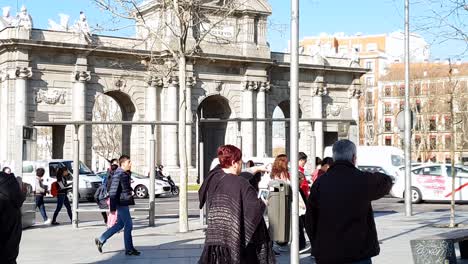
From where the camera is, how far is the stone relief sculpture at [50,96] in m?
42.6

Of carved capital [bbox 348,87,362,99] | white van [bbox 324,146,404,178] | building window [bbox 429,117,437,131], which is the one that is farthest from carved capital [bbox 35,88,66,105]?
building window [bbox 429,117,437,131]

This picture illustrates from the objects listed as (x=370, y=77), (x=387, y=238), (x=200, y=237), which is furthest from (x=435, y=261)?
(x=370, y=77)

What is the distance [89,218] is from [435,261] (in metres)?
15.2

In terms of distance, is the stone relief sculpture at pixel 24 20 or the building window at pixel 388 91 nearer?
the stone relief sculpture at pixel 24 20

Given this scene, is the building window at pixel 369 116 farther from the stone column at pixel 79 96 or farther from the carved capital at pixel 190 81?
the stone column at pixel 79 96

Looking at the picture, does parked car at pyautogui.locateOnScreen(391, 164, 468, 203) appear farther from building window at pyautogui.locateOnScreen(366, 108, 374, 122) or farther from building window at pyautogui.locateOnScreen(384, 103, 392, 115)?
building window at pyautogui.locateOnScreen(366, 108, 374, 122)

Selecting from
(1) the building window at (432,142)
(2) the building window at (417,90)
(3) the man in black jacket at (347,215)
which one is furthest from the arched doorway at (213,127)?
(1) the building window at (432,142)

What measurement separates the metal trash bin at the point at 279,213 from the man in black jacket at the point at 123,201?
5.42 metres

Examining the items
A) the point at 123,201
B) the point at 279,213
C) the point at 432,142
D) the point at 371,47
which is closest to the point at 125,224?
the point at 123,201

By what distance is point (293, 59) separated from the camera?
26.6 ft

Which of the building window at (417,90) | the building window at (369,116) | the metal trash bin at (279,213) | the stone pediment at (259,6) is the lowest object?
the metal trash bin at (279,213)

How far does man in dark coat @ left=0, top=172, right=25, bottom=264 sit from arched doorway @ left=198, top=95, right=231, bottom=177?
125 feet

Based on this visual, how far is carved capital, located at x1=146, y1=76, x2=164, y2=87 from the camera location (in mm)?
45625

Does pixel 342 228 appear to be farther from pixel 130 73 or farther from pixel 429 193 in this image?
pixel 130 73
